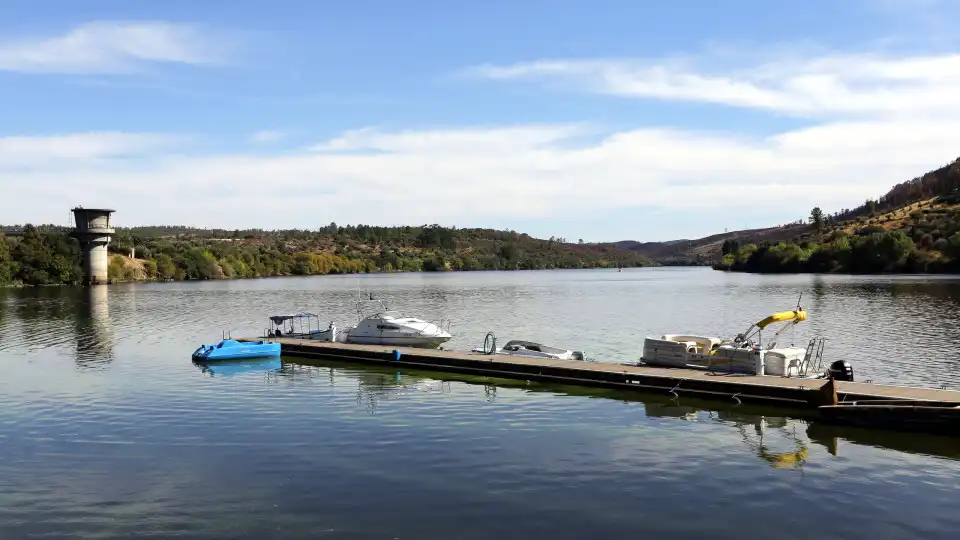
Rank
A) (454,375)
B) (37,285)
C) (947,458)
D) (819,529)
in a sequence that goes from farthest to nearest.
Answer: (37,285) < (454,375) < (947,458) < (819,529)

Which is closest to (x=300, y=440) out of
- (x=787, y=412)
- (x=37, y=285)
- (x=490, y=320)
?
(x=787, y=412)

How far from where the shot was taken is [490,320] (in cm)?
8000

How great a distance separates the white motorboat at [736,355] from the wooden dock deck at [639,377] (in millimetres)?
943

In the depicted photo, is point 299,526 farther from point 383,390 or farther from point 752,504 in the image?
point 383,390

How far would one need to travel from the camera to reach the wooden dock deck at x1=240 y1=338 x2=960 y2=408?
101 ft

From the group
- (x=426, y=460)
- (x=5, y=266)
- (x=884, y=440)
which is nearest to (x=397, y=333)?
(x=426, y=460)

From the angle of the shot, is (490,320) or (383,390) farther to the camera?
(490,320)

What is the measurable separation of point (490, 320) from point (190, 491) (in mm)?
59332

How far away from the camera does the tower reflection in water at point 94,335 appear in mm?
50406

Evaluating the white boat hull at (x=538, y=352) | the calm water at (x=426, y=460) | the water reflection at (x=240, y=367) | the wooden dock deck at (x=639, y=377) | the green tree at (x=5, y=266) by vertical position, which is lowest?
the calm water at (x=426, y=460)

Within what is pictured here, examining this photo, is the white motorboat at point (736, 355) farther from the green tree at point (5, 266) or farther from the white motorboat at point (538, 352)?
the green tree at point (5, 266)

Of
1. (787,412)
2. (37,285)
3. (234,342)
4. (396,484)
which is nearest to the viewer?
(396,484)

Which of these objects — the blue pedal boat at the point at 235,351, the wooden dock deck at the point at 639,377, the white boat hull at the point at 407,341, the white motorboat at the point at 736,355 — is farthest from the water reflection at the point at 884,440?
the blue pedal boat at the point at 235,351

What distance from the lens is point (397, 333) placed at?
52.5 meters
